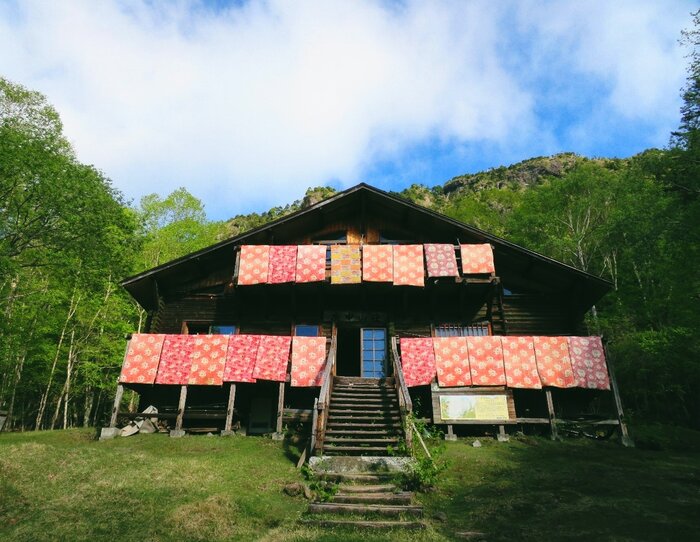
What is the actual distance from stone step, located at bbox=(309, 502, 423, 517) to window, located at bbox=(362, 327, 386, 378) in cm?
919

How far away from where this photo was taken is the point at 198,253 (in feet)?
60.6

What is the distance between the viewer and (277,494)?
9.81 metres

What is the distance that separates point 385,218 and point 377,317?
4.60m

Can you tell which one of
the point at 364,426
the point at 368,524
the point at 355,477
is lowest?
the point at 368,524

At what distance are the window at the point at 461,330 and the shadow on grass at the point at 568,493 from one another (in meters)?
5.01

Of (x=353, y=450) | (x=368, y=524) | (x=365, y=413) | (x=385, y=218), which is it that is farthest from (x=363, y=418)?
(x=385, y=218)

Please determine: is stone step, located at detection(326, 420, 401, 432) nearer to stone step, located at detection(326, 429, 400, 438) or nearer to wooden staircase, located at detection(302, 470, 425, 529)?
stone step, located at detection(326, 429, 400, 438)

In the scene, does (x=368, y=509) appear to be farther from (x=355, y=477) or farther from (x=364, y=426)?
(x=364, y=426)

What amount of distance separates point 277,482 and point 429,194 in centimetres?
9016

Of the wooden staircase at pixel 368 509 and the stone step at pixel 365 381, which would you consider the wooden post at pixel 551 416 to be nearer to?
the stone step at pixel 365 381

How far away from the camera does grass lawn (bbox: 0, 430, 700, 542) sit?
25.1 feet

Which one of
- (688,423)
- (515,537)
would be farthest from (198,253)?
(688,423)

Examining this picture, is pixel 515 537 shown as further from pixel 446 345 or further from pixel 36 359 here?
pixel 36 359

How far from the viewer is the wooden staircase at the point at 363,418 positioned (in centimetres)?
1202
